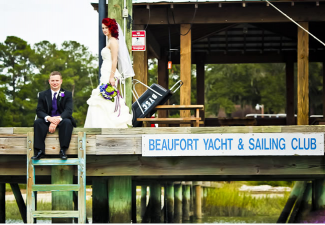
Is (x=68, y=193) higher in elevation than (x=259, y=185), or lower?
higher

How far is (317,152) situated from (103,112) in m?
3.14

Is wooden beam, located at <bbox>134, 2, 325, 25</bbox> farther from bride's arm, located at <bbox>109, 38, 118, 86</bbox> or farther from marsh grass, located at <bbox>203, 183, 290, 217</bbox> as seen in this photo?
marsh grass, located at <bbox>203, 183, 290, 217</bbox>

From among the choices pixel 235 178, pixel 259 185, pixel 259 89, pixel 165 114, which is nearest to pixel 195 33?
pixel 165 114

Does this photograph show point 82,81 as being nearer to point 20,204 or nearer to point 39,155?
point 20,204

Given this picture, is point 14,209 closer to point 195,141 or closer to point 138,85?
point 138,85

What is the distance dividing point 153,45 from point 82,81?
31136mm

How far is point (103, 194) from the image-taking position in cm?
919

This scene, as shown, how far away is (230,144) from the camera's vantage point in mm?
7793

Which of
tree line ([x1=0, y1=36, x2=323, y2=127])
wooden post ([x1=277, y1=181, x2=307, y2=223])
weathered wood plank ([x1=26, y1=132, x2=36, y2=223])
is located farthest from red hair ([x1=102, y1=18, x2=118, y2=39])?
tree line ([x1=0, y1=36, x2=323, y2=127])

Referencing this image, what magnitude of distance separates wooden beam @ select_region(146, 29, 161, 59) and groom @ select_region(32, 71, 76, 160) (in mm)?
8072

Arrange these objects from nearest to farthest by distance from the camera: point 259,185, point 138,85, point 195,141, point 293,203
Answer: point 195,141
point 293,203
point 138,85
point 259,185

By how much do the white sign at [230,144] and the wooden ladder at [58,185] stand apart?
820 millimetres

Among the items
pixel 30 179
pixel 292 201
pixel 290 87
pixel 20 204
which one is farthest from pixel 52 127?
pixel 290 87

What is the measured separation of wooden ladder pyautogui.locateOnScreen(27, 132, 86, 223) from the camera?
24.5 ft
